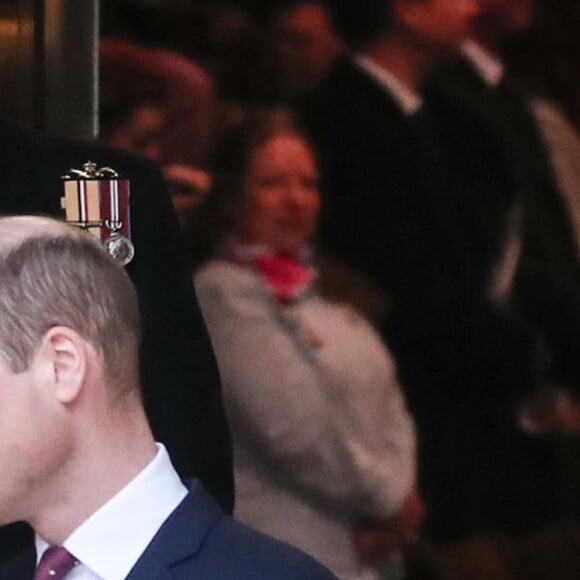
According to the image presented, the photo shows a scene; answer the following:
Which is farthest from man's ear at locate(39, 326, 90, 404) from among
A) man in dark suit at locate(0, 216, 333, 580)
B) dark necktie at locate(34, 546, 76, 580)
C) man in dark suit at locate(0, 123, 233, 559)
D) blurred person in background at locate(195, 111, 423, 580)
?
blurred person in background at locate(195, 111, 423, 580)

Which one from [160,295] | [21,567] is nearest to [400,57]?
[160,295]

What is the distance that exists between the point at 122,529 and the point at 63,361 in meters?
0.15

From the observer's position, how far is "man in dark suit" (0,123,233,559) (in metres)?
1.95

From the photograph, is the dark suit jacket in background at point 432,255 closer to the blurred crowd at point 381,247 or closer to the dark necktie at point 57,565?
the blurred crowd at point 381,247

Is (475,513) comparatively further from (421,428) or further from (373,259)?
(373,259)

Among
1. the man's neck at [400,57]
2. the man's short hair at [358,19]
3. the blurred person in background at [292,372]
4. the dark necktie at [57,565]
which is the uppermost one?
the dark necktie at [57,565]

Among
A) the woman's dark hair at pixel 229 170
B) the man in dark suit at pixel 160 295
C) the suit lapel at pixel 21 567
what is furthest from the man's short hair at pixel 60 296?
the woman's dark hair at pixel 229 170

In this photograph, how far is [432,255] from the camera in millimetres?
2830

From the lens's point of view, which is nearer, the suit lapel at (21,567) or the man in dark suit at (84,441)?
the man in dark suit at (84,441)

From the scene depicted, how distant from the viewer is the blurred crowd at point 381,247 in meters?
2.80

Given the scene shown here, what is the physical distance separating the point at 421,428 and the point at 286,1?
67 cm

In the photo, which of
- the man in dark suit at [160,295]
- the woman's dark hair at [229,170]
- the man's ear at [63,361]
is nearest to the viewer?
the man's ear at [63,361]

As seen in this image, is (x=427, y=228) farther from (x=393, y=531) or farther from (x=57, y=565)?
(x=57, y=565)

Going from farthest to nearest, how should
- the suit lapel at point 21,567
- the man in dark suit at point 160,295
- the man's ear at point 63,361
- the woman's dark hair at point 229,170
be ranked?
the woman's dark hair at point 229,170, the man in dark suit at point 160,295, the suit lapel at point 21,567, the man's ear at point 63,361
